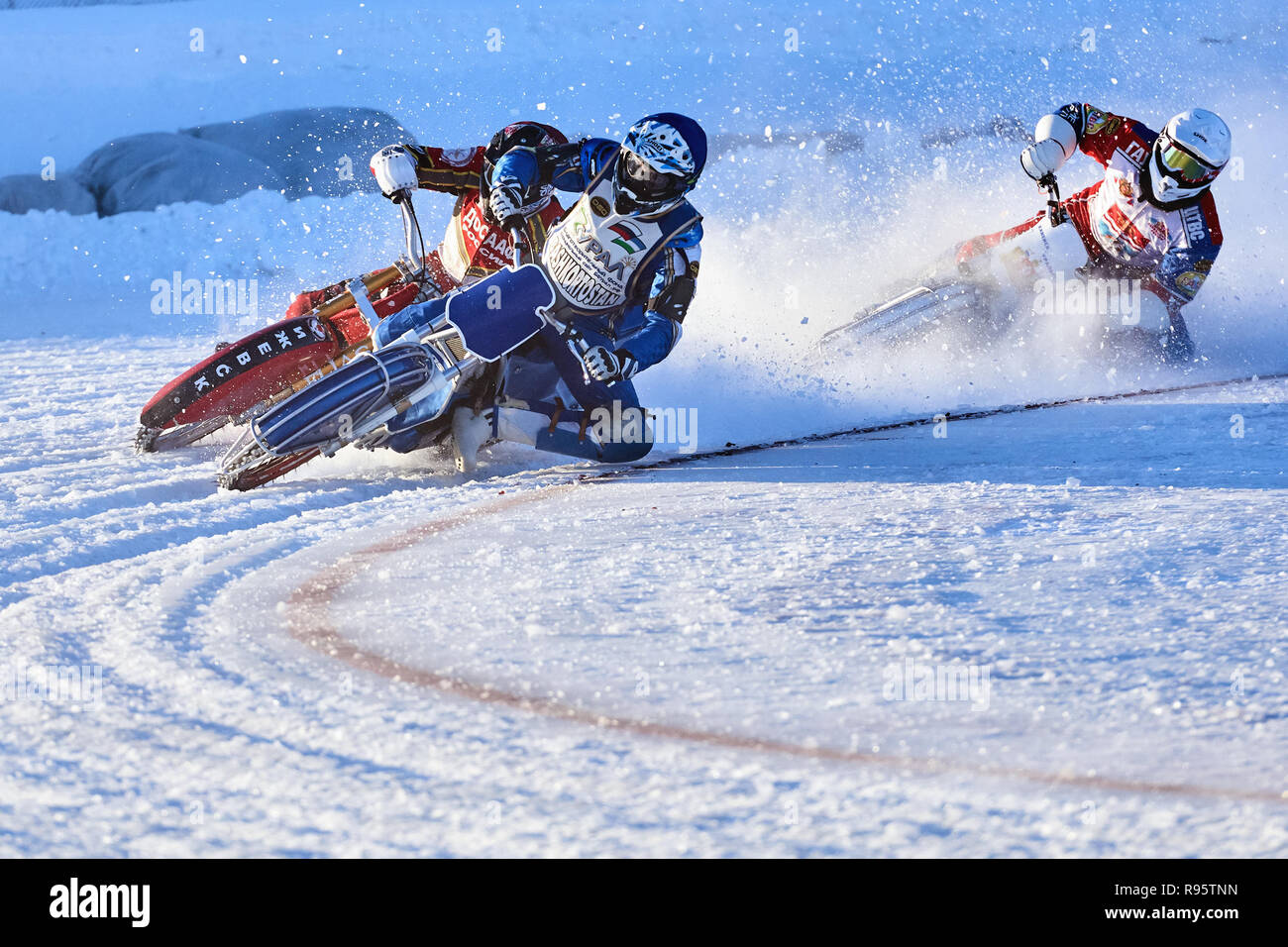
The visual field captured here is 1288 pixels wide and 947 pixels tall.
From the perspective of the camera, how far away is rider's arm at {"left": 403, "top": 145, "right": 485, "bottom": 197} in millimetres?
6918

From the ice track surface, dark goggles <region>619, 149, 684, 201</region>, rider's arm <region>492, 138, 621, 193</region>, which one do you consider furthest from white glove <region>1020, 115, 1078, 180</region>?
dark goggles <region>619, 149, 684, 201</region>

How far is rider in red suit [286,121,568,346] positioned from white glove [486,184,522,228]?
0.19 metres

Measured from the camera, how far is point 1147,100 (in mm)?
19594

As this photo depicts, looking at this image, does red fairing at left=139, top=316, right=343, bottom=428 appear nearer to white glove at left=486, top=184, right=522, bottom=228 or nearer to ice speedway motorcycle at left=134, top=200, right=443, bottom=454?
ice speedway motorcycle at left=134, top=200, right=443, bottom=454

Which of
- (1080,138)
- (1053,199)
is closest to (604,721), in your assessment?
(1053,199)

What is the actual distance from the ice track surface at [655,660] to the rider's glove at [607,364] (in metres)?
0.50

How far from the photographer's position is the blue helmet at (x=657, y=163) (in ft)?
18.5

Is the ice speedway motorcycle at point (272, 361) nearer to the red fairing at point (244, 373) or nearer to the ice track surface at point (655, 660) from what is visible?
the red fairing at point (244, 373)

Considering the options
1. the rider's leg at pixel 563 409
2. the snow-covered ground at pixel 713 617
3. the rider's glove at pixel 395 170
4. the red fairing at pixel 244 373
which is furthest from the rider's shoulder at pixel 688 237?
the red fairing at pixel 244 373

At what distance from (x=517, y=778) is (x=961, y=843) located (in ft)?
3.04

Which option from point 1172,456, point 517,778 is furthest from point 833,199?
point 517,778

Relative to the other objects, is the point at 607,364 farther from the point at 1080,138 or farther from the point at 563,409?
the point at 1080,138

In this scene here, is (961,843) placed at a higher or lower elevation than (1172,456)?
lower

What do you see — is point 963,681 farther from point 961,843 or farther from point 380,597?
point 380,597
